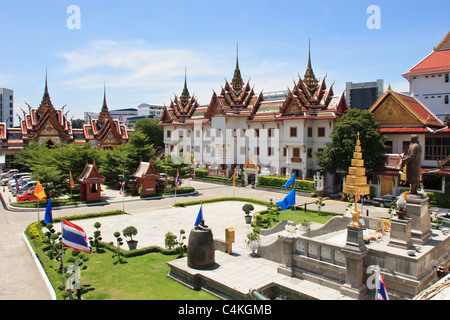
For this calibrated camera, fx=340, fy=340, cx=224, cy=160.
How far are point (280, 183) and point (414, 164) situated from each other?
26.1m

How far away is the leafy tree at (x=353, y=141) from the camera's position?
31.9 metres

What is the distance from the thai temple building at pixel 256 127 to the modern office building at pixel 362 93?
182 ft

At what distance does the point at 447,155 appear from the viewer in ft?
101

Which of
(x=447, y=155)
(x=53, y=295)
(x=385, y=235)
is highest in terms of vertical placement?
(x=447, y=155)

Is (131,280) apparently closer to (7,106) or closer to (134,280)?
(134,280)

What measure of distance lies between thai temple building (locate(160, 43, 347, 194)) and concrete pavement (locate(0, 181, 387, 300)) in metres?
6.22

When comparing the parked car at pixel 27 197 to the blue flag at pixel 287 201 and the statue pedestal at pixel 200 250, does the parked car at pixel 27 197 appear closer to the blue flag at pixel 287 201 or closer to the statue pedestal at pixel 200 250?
the statue pedestal at pixel 200 250

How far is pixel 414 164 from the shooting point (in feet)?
46.2

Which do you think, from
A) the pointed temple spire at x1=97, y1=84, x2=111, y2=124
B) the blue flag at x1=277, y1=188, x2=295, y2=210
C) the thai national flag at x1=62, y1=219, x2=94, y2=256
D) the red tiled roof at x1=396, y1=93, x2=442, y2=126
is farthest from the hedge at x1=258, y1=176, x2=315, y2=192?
the pointed temple spire at x1=97, y1=84, x2=111, y2=124

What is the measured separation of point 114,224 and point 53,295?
11.8 meters

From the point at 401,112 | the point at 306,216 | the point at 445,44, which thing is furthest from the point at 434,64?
the point at 306,216

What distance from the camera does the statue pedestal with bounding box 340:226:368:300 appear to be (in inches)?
471
